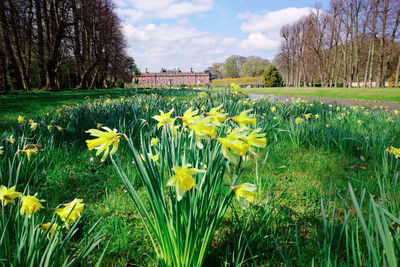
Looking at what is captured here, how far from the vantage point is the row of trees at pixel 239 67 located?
6231 centimetres

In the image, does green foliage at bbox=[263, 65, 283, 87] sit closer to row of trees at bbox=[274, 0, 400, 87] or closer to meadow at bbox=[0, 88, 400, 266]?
row of trees at bbox=[274, 0, 400, 87]

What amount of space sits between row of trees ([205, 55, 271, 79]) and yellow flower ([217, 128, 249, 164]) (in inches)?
2570

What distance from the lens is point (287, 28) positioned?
3186cm

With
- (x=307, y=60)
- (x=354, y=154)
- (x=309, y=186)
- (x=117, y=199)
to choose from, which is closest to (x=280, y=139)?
(x=354, y=154)

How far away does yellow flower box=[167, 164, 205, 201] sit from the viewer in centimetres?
65

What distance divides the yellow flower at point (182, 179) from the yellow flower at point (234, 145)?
0.14 m

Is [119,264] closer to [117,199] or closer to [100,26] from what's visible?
[117,199]

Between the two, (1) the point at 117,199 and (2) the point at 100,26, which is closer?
(1) the point at 117,199

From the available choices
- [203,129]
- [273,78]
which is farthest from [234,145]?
[273,78]

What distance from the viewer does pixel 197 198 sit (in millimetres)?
845

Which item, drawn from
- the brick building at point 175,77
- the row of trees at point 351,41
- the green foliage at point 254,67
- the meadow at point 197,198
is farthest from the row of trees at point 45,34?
the brick building at point 175,77

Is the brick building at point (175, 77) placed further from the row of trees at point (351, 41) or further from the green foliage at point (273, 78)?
the row of trees at point (351, 41)

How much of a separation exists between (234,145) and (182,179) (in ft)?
0.66

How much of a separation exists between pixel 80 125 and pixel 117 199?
64.7 inches
